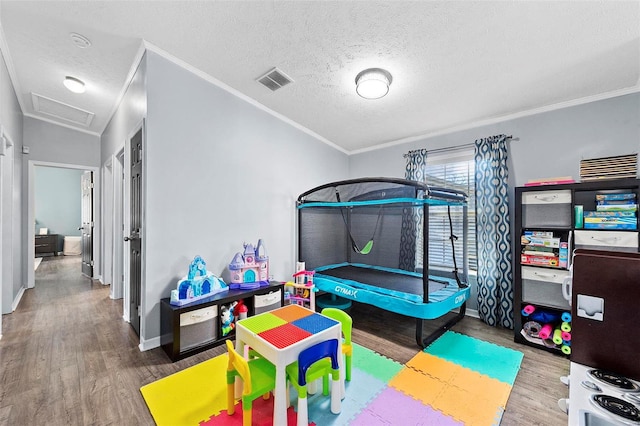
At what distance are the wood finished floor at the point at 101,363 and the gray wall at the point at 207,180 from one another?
0.47 m

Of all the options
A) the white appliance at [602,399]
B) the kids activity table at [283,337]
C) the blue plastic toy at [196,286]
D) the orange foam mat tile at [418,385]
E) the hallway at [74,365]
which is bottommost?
the orange foam mat tile at [418,385]

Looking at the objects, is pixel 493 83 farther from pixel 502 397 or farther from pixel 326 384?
pixel 326 384

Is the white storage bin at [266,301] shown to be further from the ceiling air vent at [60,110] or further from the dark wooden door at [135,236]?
the ceiling air vent at [60,110]

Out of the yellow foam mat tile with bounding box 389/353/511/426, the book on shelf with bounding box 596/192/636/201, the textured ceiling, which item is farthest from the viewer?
the book on shelf with bounding box 596/192/636/201

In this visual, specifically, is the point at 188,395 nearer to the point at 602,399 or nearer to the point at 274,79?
the point at 602,399

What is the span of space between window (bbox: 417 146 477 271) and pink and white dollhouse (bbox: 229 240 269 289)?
6.84 feet

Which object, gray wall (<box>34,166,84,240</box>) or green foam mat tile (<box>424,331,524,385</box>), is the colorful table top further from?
gray wall (<box>34,166,84,240</box>)

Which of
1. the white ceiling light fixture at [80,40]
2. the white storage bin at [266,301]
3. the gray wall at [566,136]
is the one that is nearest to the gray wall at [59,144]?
the white ceiling light fixture at [80,40]

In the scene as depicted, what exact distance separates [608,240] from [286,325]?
115 inches

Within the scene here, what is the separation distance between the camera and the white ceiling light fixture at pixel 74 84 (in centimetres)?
288

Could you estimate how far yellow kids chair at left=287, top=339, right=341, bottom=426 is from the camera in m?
1.44

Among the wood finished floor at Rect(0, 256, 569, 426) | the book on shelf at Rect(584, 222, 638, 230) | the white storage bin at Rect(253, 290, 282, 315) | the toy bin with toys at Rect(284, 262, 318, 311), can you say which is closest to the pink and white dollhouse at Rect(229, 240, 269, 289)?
the white storage bin at Rect(253, 290, 282, 315)

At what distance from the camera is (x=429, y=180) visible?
153 inches

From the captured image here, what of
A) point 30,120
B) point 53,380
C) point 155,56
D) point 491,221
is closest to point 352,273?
point 491,221
